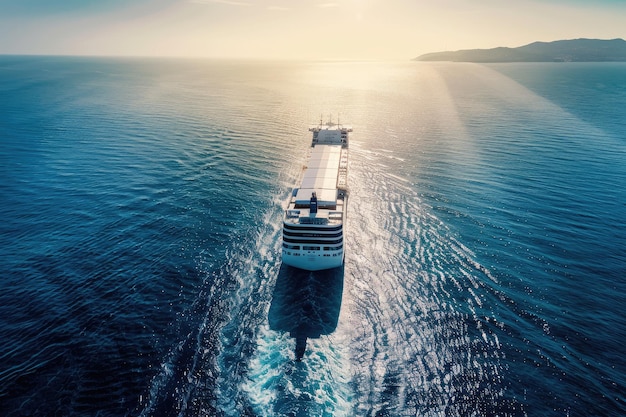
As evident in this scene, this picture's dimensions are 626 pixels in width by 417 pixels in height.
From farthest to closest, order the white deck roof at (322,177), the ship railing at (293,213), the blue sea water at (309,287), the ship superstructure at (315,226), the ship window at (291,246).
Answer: the white deck roof at (322,177) < the ship railing at (293,213) < the ship window at (291,246) < the ship superstructure at (315,226) < the blue sea water at (309,287)

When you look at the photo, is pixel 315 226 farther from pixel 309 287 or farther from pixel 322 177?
pixel 322 177

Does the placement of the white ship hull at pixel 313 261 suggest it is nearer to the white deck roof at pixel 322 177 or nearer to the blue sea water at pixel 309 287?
the blue sea water at pixel 309 287

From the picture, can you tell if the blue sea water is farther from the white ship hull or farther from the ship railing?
the ship railing

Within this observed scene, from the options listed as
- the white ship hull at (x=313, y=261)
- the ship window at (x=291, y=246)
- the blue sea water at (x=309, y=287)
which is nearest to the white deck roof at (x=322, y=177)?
the blue sea water at (x=309, y=287)

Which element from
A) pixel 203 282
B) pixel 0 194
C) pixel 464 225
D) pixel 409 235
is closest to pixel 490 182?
pixel 464 225

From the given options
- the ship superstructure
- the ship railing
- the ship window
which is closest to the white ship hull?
the ship superstructure

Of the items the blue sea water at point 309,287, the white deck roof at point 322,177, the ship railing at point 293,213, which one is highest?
the white deck roof at point 322,177
